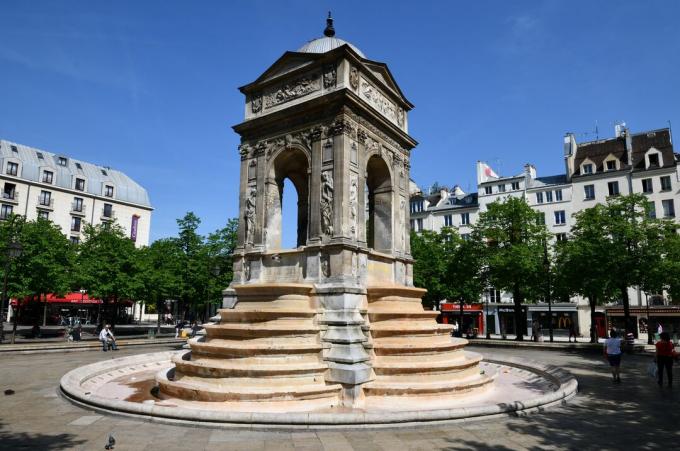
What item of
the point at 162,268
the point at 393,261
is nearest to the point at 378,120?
the point at 393,261

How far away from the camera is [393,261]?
18.0 meters

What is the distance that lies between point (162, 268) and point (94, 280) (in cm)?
804

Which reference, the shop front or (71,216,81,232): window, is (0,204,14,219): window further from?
the shop front

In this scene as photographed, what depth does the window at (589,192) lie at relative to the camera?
171ft

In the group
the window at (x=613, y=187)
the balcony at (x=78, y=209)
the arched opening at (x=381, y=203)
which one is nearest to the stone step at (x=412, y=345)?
the arched opening at (x=381, y=203)

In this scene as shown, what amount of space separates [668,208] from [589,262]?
24255mm

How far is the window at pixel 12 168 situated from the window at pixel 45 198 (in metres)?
4.04

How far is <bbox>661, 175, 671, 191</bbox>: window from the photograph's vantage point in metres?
47.6

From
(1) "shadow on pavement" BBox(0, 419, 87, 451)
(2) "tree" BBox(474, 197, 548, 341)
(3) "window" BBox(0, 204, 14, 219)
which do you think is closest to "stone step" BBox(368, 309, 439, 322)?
(1) "shadow on pavement" BBox(0, 419, 87, 451)

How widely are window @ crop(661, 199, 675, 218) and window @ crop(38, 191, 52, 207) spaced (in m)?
76.0

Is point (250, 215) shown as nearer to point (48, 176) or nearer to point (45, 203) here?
point (45, 203)

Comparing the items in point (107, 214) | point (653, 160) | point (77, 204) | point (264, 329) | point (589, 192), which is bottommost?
point (264, 329)

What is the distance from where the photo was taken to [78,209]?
6688 centimetres

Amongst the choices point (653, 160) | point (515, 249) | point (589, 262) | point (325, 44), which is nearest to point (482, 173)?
point (653, 160)
